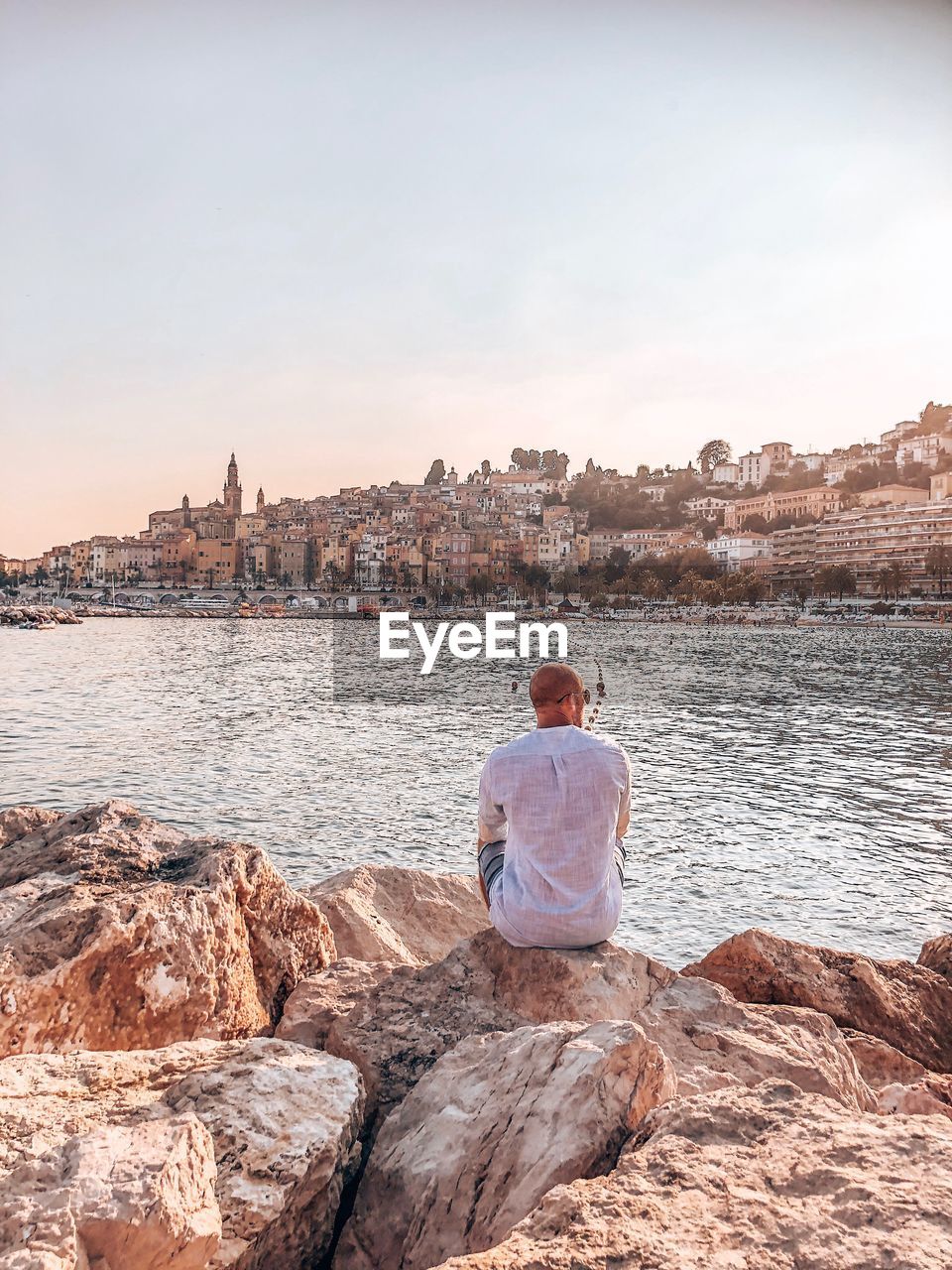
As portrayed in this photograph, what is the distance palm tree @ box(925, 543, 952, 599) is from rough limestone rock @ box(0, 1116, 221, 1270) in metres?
62.6

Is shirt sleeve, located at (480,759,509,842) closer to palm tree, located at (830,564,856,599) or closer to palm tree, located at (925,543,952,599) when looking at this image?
palm tree, located at (925,543,952,599)

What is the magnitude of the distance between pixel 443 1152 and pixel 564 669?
0.95 meters

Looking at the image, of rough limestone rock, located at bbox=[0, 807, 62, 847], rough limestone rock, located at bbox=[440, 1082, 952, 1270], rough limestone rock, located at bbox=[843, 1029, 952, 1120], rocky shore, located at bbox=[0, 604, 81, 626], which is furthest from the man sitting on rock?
rocky shore, located at bbox=[0, 604, 81, 626]

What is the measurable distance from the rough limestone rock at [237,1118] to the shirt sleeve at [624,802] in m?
0.76

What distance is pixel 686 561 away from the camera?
74250 mm

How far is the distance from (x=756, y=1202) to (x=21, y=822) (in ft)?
7.60

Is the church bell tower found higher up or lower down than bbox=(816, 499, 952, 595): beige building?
higher up

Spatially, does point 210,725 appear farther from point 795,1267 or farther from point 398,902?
point 795,1267

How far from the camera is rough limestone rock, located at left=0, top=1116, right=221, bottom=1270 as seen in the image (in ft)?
2.86

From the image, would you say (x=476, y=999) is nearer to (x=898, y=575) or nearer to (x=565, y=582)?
(x=898, y=575)

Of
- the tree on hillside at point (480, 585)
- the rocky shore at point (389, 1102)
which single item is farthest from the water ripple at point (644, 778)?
the tree on hillside at point (480, 585)

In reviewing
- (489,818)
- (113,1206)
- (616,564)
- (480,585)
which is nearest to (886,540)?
(616,564)

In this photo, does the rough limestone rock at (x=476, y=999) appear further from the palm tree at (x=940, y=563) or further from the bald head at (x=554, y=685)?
the palm tree at (x=940, y=563)

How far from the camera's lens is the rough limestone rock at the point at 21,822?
2.54 meters
